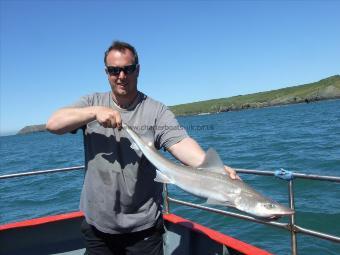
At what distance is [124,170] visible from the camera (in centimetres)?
347

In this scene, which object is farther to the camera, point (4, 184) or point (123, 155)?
point (4, 184)

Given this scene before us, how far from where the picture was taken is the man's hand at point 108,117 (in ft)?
10.7

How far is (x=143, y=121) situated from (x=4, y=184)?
71.0 feet

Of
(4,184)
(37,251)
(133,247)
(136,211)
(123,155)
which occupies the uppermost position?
(123,155)

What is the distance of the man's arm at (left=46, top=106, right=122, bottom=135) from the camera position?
3287 mm

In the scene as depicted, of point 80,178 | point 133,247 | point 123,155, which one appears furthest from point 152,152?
point 80,178

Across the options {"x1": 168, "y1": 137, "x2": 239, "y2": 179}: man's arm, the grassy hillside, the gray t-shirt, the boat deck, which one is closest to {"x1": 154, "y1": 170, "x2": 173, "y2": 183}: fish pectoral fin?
the gray t-shirt

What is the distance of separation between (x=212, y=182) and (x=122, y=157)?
0.82 meters

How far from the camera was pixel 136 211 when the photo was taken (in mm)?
3516

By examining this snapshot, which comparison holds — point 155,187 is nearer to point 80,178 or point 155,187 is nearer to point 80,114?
point 80,114

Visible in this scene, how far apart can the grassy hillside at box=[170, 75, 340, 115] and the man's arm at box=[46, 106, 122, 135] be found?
12952cm

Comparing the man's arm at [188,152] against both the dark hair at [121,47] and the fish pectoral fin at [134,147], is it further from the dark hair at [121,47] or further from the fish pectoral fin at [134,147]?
the dark hair at [121,47]

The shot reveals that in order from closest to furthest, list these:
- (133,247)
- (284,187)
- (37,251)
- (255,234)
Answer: (133,247) < (37,251) < (255,234) < (284,187)

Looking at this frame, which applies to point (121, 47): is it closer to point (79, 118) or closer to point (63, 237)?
point (79, 118)
